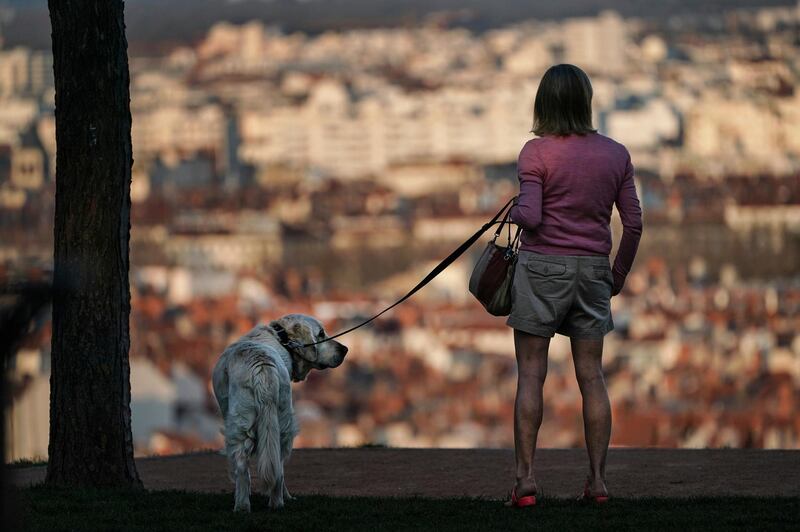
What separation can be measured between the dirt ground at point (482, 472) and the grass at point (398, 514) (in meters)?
0.48

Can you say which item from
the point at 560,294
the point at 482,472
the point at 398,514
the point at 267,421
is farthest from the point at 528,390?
the point at 482,472

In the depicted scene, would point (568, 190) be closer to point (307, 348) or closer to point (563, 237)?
point (563, 237)

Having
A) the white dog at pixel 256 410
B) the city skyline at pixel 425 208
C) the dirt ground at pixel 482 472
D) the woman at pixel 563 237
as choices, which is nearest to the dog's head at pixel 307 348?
the white dog at pixel 256 410

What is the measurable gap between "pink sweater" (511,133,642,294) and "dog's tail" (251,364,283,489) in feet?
3.06

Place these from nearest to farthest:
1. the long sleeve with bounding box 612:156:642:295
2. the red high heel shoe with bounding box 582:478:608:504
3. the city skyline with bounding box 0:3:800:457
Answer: the long sleeve with bounding box 612:156:642:295 → the red high heel shoe with bounding box 582:478:608:504 → the city skyline with bounding box 0:3:800:457

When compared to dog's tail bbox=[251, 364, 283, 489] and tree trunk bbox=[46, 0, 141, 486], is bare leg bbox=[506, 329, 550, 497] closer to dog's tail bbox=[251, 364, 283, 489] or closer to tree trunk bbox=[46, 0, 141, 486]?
dog's tail bbox=[251, 364, 283, 489]

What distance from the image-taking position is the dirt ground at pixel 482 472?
6859mm

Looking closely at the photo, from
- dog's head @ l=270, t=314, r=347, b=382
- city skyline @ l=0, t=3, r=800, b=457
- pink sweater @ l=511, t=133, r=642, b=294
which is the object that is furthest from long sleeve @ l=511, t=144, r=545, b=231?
city skyline @ l=0, t=3, r=800, b=457

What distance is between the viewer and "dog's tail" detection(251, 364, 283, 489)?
580 cm

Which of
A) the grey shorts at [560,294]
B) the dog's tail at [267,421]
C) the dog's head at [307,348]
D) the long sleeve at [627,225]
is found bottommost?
the dog's tail at [267,421]

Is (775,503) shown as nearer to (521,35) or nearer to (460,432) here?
(460,432)

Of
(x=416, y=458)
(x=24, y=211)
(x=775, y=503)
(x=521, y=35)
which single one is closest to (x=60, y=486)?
(x=416, y=458)

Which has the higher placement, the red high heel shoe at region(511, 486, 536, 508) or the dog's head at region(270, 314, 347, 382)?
the dog's head at region(270, 314, 347, 382)

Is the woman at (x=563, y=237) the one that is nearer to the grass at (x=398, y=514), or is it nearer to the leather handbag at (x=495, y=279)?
the leather handbag at (x=495, y=279)
